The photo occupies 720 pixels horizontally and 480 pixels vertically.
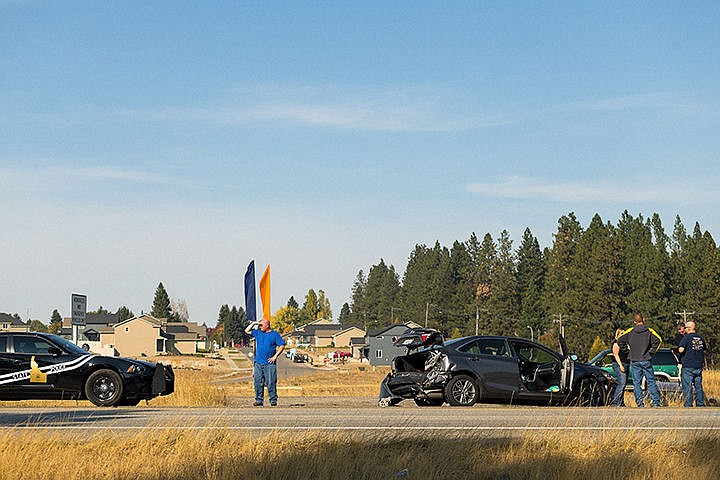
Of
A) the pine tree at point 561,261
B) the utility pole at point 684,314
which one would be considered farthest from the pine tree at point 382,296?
the utility pole at point 684,314

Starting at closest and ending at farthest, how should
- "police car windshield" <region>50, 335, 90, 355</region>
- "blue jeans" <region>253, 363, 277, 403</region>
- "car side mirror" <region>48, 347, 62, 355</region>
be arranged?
1. "car side mirror" <region>48, 347, 62, 355</region>
2. "police car windshield" <region>50, 335, 90, 355</region>
3. "blue jeans" <region>253, 363, 277, 403</region>

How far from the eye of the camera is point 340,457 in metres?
10.9

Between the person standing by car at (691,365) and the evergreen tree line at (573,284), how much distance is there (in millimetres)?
77985

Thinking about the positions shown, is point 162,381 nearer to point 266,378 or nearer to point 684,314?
point 266,378

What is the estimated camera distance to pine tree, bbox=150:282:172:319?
196375 millimetres

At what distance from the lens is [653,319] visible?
99.4 m

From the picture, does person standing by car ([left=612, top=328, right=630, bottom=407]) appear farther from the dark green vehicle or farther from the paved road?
the dark green vehicle

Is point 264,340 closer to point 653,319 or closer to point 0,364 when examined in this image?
point 0,364

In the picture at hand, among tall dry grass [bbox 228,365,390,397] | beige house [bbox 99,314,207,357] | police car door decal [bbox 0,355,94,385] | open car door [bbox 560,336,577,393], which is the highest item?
beige house [bbox 99,314,207,357]

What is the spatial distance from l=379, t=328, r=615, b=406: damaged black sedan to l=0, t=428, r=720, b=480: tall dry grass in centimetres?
667

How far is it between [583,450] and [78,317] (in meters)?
15.7

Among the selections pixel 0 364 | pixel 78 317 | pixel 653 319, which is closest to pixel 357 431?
pixel 0 364

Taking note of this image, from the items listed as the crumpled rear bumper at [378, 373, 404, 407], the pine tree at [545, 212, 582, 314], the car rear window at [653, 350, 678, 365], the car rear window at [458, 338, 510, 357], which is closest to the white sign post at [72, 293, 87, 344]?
the crumpled rear bumper at [378, 373, 404, 407]

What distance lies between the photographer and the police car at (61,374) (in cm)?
1886
